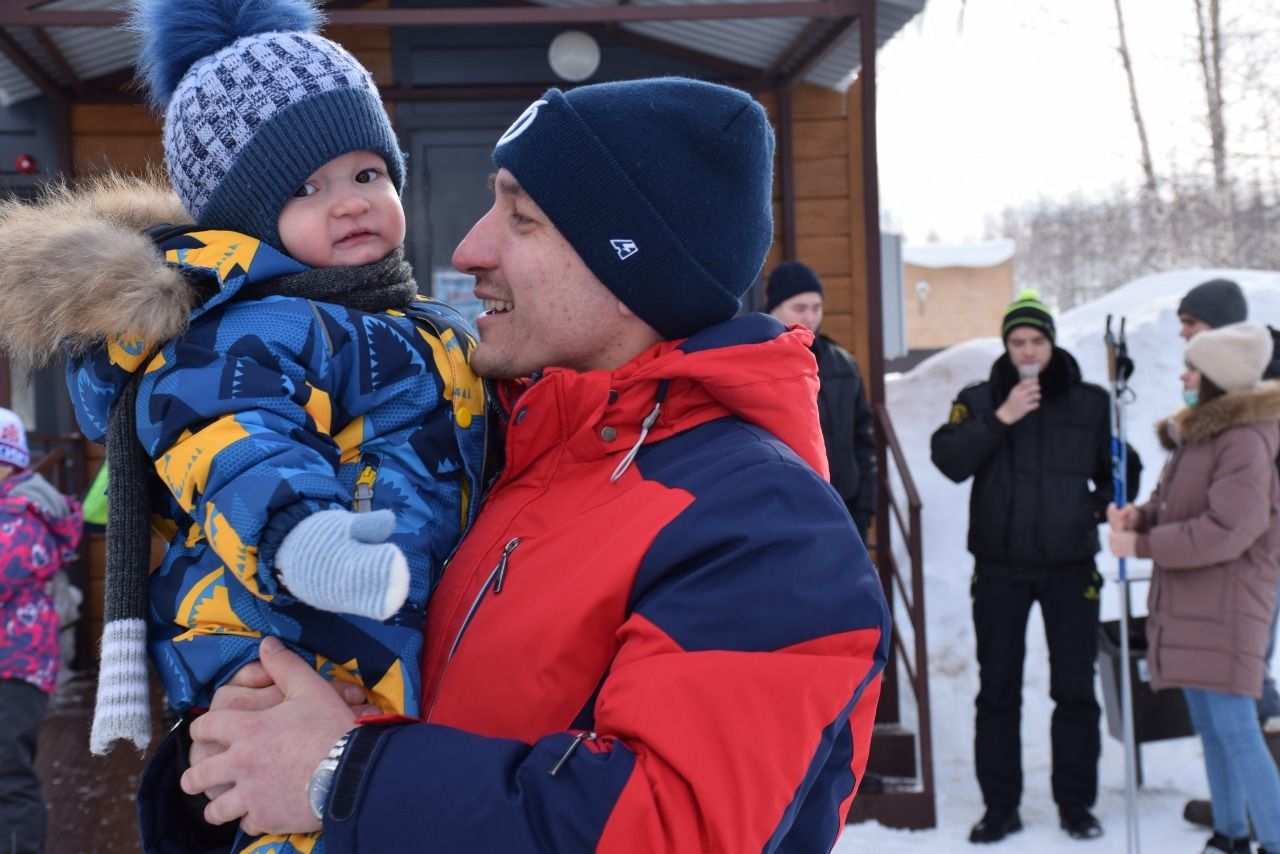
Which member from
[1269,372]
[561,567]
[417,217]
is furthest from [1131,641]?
[561,567]

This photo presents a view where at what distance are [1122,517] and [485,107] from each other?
168 inches

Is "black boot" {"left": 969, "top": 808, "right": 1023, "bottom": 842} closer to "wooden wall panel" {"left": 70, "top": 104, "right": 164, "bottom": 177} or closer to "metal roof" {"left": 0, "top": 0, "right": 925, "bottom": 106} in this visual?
"metal roof" {"left": 0, "top": 0, "right": 925, "bottom": 106}

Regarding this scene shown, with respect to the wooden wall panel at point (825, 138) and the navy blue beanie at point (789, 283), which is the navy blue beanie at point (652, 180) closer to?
the navy blue beanie at point (789, 283)

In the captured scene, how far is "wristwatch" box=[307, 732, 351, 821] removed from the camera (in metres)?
1.40

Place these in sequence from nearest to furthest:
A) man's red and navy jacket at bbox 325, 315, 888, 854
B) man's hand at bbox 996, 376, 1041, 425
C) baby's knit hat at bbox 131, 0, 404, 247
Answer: man's red and navy jacket at bbox 325, 315, 888, 854 < baby's knit hat at bbox 131, 0, 404, 247 < man's hand at bbox 996, 376, 1041, 425

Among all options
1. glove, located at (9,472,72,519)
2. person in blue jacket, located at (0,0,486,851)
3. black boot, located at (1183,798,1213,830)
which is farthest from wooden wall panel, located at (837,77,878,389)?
person in blue jacket, located at (0,0,486,851)

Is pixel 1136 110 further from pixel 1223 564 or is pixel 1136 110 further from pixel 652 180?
pixel 652 180

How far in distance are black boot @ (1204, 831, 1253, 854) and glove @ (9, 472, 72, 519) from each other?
492 cm

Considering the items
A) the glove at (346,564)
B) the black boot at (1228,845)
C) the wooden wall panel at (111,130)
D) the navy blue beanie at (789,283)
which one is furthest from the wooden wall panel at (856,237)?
the glove at (346,564)

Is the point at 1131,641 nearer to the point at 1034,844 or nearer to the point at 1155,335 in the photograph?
the point at 1034,844

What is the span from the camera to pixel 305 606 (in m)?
1.68

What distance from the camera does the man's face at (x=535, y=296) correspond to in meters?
1.84

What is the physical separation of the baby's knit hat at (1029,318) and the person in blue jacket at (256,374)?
14.2 ft

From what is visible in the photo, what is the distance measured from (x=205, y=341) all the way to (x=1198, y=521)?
184 inches
